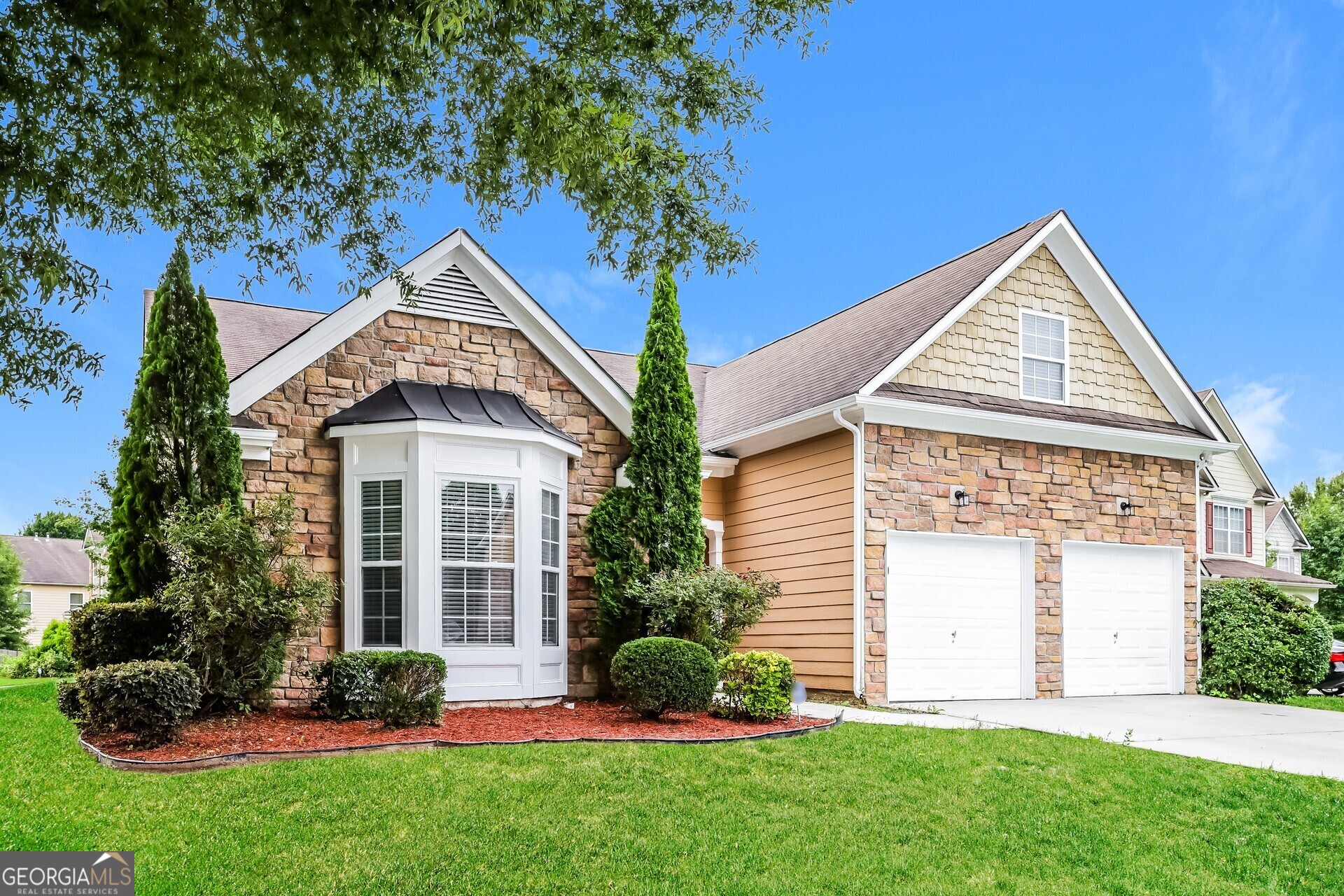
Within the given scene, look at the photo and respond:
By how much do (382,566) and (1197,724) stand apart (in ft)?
30.8

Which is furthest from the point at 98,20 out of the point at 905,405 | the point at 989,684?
the point at 989,684

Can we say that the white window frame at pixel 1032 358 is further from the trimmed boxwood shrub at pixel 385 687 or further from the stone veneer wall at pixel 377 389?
the trimmed boxwood shrub at pixel 385 687

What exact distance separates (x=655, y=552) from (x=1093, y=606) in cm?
699

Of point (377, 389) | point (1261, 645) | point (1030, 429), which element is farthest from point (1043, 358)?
point (377, 389)

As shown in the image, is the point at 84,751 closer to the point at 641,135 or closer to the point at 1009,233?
the point at 641,135

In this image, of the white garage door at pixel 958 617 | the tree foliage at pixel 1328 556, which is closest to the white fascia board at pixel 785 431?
the white garage door at pixel 958 617

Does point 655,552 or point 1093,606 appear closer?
point 655,552

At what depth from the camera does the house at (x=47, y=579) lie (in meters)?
47.0

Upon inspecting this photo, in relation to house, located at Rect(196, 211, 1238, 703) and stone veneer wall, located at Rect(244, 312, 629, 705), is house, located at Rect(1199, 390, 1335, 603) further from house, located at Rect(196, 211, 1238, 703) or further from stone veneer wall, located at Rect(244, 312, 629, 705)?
stone veneer wall, located at Rect(244, 312, 629, 705)

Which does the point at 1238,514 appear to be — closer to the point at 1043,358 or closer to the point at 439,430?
the point at 1043,358

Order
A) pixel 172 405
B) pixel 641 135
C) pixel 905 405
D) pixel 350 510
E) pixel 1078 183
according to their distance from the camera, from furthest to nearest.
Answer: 1. pixel 1078 183
2. pixel 905 405
3. pixel 350 510
4. pixel 172 405
5. pixel 641 135

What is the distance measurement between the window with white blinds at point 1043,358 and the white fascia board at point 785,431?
3.28m

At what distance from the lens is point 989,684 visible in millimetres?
14258

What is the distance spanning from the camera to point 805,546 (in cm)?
1438
